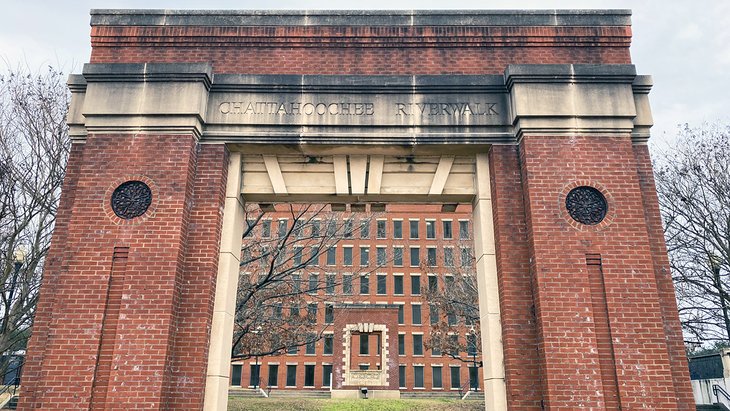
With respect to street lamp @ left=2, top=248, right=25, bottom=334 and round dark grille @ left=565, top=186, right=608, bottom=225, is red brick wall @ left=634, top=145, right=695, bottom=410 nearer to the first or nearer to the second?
round dark grille @ left=565, top=186, right=608, bottom=225

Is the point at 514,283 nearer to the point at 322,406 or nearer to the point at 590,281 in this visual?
the point at 590,281

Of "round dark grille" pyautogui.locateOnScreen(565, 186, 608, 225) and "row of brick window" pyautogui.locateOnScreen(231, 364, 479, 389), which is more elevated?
"round dark grille" pyautogui.locateOnScreen(565, 186, 608, 225)

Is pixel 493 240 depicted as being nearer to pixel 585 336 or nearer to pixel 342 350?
pixel 585 336

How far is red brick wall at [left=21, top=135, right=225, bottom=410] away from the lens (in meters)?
6.69

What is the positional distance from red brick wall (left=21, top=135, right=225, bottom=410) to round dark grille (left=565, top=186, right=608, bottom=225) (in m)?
5.23

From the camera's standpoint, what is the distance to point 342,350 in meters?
45.2

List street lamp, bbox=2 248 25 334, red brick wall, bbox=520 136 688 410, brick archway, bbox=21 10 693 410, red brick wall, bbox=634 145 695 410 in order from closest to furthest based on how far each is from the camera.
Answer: red brick wall, bbox=520 136 688 410 → brick archway, bbox=21 10 693 410 → red brick wall, bbox=634 145 695 410 → street lamp, bbox=2 248 25 334

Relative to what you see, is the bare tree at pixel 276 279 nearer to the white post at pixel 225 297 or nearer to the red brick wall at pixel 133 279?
the white post at pixel 225 297

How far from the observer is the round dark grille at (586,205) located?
7.42m

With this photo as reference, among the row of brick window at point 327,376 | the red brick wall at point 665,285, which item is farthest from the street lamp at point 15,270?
the row of brick window at point 327,376

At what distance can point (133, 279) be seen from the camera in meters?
7.10

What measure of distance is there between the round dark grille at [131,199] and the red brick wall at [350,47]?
7.55 feet

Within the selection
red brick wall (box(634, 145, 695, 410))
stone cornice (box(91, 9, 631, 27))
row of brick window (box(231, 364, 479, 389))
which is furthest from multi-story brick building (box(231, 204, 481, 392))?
red brick wall (box(634, 145, 695, 410))

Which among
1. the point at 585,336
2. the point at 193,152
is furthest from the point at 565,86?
the point at 193,152
